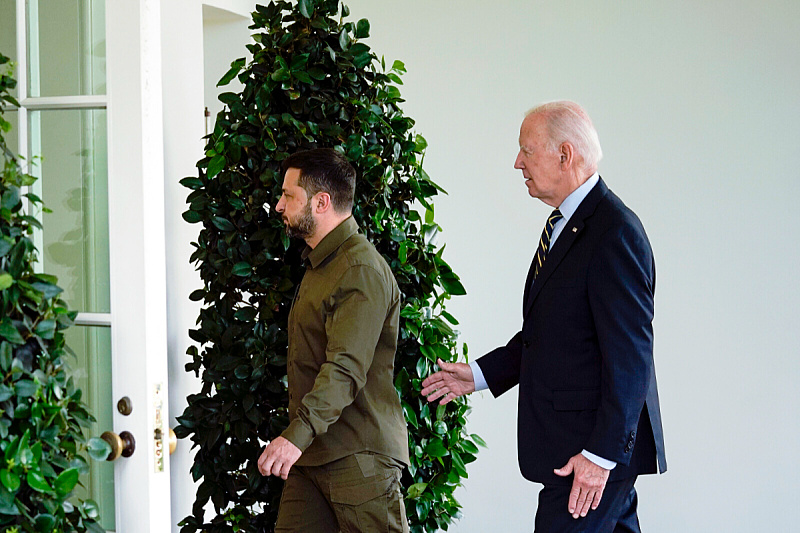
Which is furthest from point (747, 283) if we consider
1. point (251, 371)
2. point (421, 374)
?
point (251, 371)

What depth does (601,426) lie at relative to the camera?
78.5 inches

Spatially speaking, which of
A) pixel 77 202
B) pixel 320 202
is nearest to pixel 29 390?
pixel 77 202

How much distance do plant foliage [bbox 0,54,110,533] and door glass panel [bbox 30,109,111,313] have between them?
634mm

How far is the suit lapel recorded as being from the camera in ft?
7.06

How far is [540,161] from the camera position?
2.22 meters

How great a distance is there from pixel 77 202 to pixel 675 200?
2.67m

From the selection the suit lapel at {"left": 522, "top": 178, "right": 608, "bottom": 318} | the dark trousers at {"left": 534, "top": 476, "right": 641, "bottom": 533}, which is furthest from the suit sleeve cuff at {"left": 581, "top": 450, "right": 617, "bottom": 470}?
the suit lapel at {"left": 522, "top": 178, "right": 608, "bottom": 318}

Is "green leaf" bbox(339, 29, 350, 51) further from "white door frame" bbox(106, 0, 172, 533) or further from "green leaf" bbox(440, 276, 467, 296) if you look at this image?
"green leaf" bbox(440, 276, 467, 296)

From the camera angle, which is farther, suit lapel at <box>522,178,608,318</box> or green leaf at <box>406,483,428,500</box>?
green leaf at <box>406,483,428,500</box>

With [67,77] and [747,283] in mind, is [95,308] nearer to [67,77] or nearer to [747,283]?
[67,77]

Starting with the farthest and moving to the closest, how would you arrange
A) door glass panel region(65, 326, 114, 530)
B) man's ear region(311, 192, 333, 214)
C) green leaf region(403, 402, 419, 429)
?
green leaf region(403, 402, 419, 429) < man's ear region(311, 192, 333, 214) < door glass panel region(65, 326, 114, 530)

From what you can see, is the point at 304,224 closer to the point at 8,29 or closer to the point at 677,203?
the point at 8,29

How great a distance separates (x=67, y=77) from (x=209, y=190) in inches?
25.3

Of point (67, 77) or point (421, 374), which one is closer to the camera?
point (67, 77)
